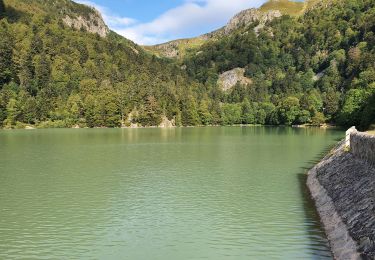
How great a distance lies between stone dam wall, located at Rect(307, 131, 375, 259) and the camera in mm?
20770

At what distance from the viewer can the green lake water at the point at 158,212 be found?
81.8ft

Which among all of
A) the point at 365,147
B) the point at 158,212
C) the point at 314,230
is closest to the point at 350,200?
the point at 314,230

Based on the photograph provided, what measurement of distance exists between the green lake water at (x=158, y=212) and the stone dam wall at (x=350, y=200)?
107 centimetres

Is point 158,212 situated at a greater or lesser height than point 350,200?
lesser

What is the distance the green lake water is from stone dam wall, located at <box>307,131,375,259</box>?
1.07 meters

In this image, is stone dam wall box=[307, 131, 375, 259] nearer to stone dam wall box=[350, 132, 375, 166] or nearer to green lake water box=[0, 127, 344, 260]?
stone dam wall box=[350, 132, 375, 166]

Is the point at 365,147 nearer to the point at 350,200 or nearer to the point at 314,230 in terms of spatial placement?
the point at 350,200

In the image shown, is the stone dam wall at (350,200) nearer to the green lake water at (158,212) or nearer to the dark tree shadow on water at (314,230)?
the dark tree shadow on water at (314,230)

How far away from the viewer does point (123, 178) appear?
166 feet

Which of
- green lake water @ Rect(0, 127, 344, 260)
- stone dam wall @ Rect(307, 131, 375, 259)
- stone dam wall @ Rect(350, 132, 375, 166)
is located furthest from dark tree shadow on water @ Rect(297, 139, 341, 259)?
stone dam wall @ Rect(350, 132, 375, 166)

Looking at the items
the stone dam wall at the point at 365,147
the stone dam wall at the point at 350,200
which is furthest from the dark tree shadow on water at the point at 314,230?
the stone dam wall at the point at 365,147

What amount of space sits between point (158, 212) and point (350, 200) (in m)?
14.4

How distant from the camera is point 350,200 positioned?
89.7 feet

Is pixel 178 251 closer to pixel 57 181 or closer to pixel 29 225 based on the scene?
pixel 29 225
